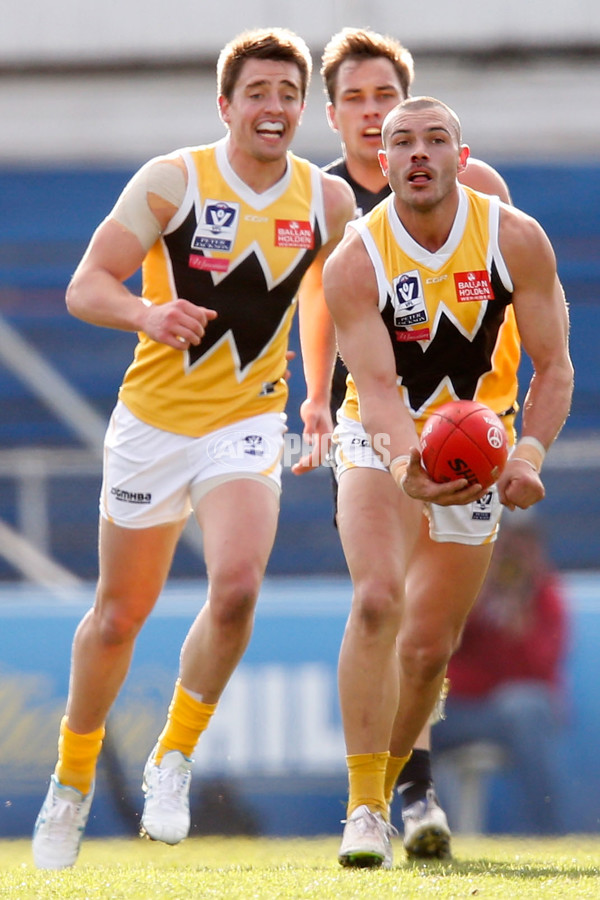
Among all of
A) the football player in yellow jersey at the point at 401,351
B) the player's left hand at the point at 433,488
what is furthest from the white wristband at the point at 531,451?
the player's left hand at the point at 433,488

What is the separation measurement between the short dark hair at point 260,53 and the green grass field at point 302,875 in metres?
2.61

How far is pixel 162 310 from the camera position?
4.52 metres

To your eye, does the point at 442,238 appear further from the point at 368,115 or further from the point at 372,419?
the point at 368,115

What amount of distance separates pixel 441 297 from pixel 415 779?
6.10 ft

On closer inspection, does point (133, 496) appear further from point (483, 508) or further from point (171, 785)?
point (483, 508)

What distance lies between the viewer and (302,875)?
14.3ft

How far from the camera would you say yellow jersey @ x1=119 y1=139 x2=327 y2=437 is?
4.96m

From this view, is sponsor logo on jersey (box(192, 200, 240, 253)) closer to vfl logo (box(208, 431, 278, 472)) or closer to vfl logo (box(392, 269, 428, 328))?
vfl logo (box(208, 431, 278, 472))

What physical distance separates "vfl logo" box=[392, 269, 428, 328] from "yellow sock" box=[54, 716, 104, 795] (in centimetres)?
191

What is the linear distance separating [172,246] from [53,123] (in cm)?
1015

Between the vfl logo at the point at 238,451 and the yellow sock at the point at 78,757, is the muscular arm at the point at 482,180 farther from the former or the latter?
the yellow sock at the point at 78,757

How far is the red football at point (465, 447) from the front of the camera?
4160mm

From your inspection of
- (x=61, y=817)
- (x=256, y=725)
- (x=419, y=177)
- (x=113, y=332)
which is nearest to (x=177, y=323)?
(x=419, y=177)

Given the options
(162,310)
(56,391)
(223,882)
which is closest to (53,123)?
(56,391)
